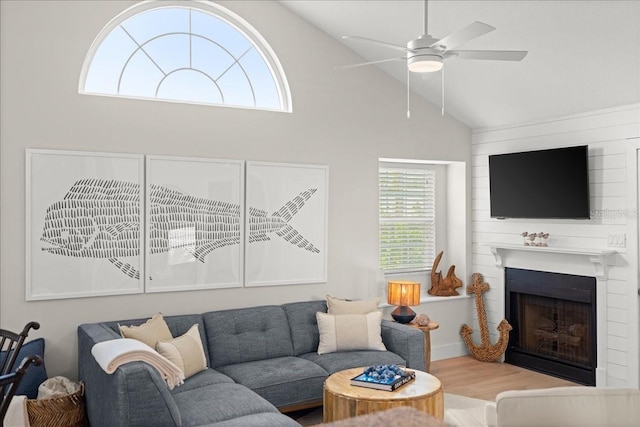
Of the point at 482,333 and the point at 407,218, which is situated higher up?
the point at 407,218

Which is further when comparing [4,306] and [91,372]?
[4,306]

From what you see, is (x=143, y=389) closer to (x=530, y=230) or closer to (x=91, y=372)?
(x=91, y=372)

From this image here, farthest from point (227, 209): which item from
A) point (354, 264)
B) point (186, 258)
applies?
point (354, 264)

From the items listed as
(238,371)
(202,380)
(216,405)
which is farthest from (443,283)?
(216,405)

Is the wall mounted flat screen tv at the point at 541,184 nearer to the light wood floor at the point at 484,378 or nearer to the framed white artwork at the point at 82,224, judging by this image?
the light wood floor at the point at 484,378

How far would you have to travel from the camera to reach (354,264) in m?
5.45

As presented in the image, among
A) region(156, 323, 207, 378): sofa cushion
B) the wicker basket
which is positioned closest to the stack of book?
region(156, 323, 207, 378): sofa cushion

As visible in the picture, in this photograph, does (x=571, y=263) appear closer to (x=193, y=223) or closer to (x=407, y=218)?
(x=407, y=218)

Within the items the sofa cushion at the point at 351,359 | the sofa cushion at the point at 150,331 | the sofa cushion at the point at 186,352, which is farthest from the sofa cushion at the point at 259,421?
the sofa cushion at the point at 351,359

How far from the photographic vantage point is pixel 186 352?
3.91m

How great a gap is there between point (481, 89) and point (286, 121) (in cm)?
183

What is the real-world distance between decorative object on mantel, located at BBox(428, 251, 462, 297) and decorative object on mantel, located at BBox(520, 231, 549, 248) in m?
0.92

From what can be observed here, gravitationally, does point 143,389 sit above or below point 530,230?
below

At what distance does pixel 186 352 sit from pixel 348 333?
1340 millimetres
